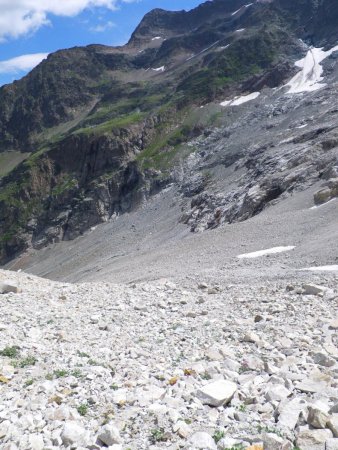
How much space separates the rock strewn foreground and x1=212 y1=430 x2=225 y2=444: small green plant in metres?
0.02

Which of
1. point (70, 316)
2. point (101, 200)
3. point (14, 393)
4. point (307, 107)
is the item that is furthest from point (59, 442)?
point (101, 200)

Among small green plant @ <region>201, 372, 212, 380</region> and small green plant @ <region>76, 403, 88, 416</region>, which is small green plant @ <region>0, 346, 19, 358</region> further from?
small green plant @ <region>201, 372, 212, 380</region>

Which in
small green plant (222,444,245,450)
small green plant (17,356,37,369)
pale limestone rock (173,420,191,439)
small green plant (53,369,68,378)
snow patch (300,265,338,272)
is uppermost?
small green plant (17,356,37,369)

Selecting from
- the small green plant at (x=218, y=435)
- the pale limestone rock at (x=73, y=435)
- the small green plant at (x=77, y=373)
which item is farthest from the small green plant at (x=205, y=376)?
the pale limestone rock at (x=73, y=435)

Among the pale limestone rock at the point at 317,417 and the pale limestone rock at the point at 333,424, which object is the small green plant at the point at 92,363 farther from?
the pale limestone rock at the point at 333,424

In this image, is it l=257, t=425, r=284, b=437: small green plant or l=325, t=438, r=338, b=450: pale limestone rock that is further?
l=257, t=425, r=284, b=437: small green plant

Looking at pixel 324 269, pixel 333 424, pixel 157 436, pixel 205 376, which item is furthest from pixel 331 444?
pixel 324 269

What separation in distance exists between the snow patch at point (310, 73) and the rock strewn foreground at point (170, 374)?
118 m

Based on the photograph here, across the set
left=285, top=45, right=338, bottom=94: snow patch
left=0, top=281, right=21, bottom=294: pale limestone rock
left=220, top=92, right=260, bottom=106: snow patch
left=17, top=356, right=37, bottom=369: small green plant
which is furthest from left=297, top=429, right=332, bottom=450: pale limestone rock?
left=220, top=92, right=260, bottom=106: snow patch

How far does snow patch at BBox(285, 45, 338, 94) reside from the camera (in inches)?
5159

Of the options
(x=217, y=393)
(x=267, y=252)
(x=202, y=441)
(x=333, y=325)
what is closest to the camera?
(x=202, y=441)

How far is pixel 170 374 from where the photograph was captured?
457 inches

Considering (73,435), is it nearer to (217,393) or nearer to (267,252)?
(217,393)

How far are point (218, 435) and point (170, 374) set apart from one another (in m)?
3.01
